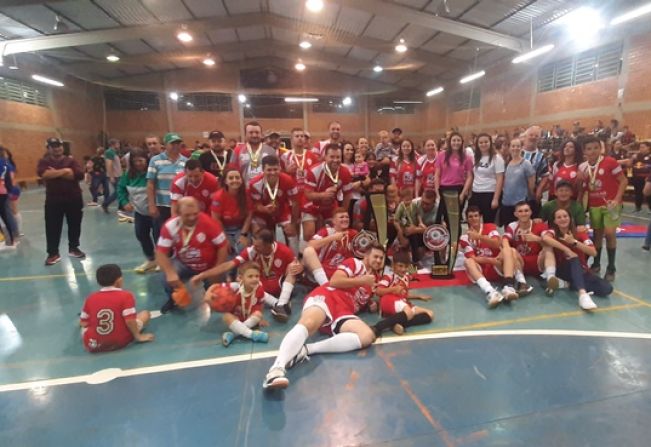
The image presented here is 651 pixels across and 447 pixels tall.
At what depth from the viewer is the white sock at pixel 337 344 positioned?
2756 millimetres

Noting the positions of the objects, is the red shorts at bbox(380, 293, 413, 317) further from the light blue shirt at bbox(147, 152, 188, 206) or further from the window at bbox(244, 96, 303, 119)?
the window at bbox(244, 96, 303, 119)

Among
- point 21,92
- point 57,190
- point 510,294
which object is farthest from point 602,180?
point 21,92

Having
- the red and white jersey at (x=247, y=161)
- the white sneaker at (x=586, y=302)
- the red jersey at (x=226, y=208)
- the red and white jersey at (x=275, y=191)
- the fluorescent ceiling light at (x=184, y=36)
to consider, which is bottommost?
the white sneaker at (x=586, y=302)

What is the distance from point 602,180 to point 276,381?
4.23m

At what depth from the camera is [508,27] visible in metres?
11.8

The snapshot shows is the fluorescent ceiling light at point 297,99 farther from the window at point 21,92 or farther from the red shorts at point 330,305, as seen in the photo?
the red shorts at point 330,305

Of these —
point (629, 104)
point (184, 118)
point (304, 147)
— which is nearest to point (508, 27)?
point (629, 104)

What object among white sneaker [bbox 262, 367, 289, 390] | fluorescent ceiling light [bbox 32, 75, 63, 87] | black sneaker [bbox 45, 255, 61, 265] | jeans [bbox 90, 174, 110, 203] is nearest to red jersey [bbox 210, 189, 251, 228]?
white sneaker [bbox 262, 367, 289, 390]

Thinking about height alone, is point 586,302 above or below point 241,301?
below

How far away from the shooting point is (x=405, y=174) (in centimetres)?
587

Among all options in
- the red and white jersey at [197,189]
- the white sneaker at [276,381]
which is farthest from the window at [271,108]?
the white sneaker at [276,381]

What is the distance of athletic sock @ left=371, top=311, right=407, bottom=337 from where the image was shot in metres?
3.04

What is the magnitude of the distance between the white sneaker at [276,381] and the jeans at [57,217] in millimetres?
4389

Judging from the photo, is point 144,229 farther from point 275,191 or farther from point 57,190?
point 275,191
